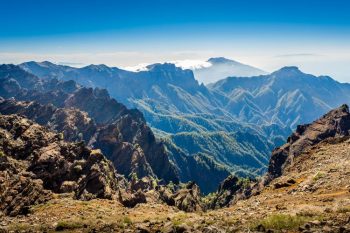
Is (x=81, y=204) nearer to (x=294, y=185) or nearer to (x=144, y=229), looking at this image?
(x=144, y=229)

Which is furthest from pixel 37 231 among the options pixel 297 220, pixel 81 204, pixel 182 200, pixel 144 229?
pixel 182 200

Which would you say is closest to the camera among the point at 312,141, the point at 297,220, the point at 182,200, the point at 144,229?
the point at 297,220

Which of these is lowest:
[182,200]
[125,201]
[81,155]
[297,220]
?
[182,200]

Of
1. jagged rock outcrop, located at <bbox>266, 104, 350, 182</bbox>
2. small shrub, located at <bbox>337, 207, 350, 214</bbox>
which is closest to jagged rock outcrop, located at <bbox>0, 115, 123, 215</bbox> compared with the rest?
small shrub, located at <bbox>337, 207, 350, 214</bbox>

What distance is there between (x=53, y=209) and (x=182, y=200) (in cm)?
6081

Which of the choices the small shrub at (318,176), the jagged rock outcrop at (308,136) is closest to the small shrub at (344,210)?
the small shrub at (318,176)

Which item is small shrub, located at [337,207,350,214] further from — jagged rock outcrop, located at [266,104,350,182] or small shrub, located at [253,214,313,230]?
jagged rock outcrop, located at [266,104,350,182]

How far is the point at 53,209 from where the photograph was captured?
151 ft

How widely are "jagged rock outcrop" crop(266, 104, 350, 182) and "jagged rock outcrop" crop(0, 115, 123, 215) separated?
281 feet

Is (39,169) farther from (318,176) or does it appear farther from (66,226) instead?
(318,176)

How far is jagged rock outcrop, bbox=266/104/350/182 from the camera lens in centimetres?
15875

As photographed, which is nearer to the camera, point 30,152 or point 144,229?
point 144,229

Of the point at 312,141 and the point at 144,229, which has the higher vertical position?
the point at 144,229

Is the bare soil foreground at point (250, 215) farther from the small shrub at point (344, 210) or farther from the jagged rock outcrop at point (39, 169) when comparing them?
the jagged rock outcrop at point (39, 169)
